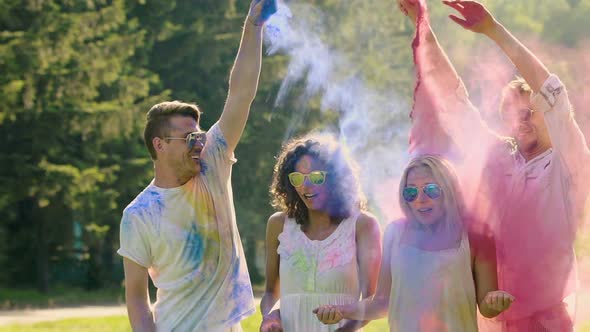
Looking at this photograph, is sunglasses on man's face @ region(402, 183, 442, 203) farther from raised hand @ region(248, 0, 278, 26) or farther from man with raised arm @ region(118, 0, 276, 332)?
raised hand @ region(248, 0, 278, 26)

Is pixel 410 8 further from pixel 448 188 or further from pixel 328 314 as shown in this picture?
pixel 328 314

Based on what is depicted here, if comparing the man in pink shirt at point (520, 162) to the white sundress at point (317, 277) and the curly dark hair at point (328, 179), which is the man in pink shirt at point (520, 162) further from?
the white sundress at point (317, 277)

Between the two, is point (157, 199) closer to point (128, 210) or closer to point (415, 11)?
point (128, 210)

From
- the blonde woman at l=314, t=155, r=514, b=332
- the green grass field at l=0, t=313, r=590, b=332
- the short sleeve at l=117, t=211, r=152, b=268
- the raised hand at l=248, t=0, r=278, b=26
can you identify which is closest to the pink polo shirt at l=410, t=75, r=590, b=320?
the blonde woman at l=314, t=155, r=514, b=332

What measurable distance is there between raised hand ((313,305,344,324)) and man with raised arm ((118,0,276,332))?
0.55 meters

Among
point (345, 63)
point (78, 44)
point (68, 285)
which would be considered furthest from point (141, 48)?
point (345, 63)

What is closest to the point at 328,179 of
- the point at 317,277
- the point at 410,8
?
the point at 317,277

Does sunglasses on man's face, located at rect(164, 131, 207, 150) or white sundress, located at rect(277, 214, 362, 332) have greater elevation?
sunglasses on man's face, located at rect(164, 131, 207, 150)

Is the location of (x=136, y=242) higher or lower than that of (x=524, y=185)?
lower

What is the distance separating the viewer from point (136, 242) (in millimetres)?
5055

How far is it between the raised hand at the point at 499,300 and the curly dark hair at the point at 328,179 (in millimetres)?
882

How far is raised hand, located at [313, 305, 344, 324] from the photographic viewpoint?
454 centimetres

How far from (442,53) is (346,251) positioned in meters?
0.97

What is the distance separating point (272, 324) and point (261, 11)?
57.0 inches
